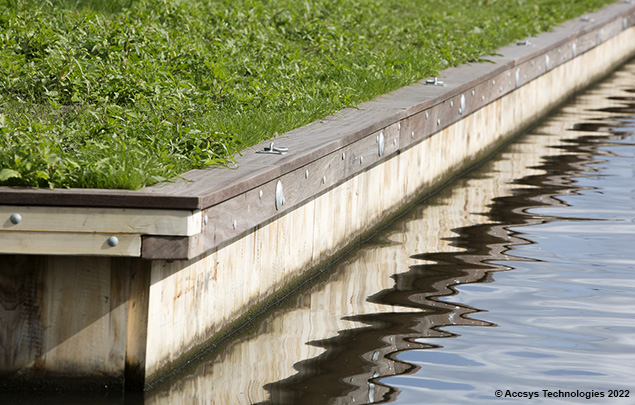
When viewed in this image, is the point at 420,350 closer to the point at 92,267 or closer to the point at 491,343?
the point at 491,343

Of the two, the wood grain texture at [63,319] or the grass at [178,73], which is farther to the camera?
the grass at [178,73]

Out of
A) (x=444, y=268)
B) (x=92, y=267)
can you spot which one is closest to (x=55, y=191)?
(x=92, y=267)

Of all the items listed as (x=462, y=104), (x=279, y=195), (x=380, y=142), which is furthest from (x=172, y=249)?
(x=462, y=104)

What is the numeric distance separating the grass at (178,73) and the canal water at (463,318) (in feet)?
3.53

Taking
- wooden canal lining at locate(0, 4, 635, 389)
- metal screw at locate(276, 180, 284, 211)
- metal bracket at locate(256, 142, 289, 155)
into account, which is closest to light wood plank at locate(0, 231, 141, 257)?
wooden canal lining at locate(0, 4, 635, 389)

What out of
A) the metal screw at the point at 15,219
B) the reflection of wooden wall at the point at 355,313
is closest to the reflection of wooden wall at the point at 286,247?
the reflection of wooden wall at the point at 355,313

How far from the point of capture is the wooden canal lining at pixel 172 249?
475 cm

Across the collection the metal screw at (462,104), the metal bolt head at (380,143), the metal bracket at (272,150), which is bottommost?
Answer: the metal bracket at (272,150)

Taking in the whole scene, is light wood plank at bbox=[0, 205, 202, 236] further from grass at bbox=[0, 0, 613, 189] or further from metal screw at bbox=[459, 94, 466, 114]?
metal screw at bbox=[459, 94, 466, 114]

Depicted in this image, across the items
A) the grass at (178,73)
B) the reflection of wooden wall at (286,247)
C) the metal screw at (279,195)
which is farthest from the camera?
the metal screw at (279,195)

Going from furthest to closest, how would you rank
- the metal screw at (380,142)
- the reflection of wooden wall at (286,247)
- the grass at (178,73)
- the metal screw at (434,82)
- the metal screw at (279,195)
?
1. the metal screw at (434,82)
2. the metal screw at (380,142)
3. the metal screw at (279,195)
4. the grass at (178,73)
5. the reflection of wooden wall at (286,247)

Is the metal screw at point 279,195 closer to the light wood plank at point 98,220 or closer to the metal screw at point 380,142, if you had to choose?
the light wood plank at point 98,220

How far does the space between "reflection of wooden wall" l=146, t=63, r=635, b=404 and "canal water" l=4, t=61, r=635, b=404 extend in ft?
0.04

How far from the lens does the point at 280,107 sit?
25.7 feet
